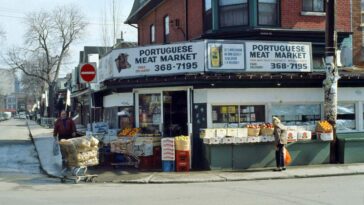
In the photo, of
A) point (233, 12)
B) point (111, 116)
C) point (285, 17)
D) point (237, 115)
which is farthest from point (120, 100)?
point (285, 17)

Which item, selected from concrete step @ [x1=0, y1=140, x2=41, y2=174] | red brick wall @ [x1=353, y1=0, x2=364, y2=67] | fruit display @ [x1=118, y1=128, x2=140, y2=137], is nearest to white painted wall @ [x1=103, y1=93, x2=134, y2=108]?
fruit display @ [x1=118, y1=128, x2=140, y2=137]

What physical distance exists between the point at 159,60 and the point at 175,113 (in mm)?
1967

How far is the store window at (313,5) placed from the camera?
20.6 meters

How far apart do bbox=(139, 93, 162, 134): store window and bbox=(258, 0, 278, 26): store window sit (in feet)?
17.3

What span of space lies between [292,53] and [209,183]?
6.38 meters

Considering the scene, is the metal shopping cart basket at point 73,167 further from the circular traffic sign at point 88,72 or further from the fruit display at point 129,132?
the circular traffic sign at point 88,72

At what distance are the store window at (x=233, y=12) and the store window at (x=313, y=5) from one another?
257 cm

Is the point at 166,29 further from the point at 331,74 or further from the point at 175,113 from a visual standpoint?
the point at 331,74

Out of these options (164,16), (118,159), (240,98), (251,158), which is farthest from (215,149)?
(164,16)

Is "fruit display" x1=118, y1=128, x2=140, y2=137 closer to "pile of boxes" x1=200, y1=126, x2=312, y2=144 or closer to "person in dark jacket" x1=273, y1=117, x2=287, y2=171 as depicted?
"pile of boxes" x1=200, y1=126, x2=312, y2=144

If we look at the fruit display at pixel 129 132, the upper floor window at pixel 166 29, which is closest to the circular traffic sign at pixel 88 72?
the fruit display at pixel 129 132

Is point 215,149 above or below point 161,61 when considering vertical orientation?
below

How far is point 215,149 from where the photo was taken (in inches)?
626

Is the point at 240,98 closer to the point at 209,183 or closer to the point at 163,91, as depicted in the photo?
the point at 163,91
